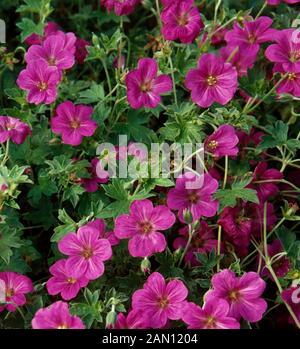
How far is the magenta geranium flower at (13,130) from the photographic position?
1.63m

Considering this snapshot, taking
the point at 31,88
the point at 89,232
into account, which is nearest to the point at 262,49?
the point at 31,88

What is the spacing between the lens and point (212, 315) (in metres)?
1.44

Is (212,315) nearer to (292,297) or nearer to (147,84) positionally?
(292,297)

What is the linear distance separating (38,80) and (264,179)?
64cm

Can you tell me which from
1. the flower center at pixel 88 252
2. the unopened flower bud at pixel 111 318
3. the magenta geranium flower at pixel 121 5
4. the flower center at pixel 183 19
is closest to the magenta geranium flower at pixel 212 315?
the unopened flower bud at pixel 111 318

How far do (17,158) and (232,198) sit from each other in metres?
0.57

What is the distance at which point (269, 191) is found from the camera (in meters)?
1.78

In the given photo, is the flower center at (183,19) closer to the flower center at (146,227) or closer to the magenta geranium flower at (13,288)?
the flower center at (146,227)

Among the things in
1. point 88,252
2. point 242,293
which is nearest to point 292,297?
point 242,293

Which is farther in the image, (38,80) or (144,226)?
(38,80)

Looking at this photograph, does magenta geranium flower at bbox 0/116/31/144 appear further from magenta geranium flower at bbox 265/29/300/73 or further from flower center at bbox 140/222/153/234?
magenta geranium flower at bbox 265/29/300/73

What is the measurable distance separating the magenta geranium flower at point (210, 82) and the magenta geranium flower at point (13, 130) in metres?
0.42

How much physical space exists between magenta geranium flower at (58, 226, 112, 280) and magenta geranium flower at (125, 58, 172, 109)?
364 millimetres

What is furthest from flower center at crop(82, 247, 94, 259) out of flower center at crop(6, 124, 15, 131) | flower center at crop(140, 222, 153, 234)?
flower center at crop(6, 124, 15, 131)
